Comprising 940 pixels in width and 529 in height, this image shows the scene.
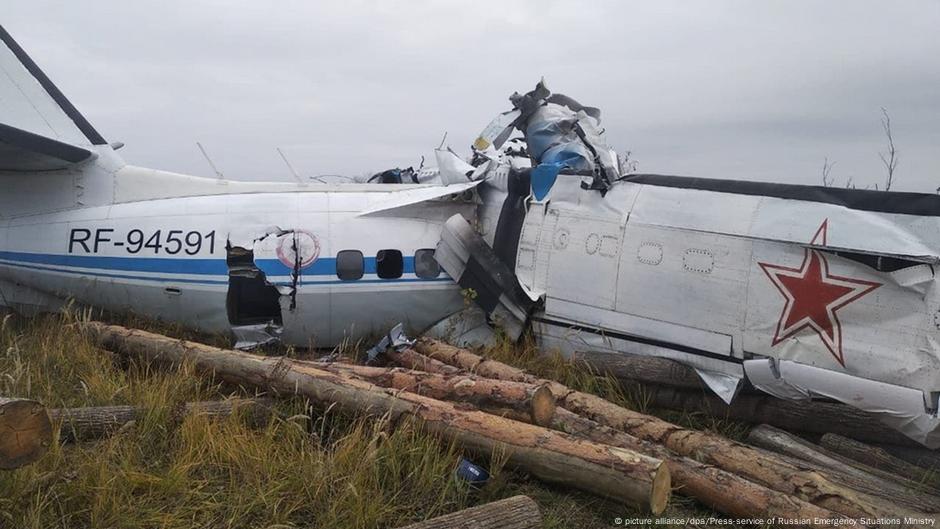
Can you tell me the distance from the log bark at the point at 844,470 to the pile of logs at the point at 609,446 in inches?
0.5

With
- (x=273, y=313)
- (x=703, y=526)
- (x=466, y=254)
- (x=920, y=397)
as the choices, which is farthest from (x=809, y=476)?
(x=273, y=313)

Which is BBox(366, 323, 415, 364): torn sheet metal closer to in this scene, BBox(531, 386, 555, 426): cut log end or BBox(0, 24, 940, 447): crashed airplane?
→ BBox(0, 24, 940, 447): crashed airplane

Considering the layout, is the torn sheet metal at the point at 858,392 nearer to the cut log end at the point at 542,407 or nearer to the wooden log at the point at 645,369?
the wooden log at the point at 645,369

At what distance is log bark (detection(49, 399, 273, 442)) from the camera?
16.9ft

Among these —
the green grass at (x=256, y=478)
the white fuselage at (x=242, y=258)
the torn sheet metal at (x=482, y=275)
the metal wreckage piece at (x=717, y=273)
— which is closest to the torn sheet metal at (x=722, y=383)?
the metal wreckage piece at (x=717, y=273)

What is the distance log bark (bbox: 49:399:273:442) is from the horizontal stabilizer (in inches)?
182

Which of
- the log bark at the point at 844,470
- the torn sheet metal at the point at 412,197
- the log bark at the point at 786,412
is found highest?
the torn sheet metal at the point at 412,197

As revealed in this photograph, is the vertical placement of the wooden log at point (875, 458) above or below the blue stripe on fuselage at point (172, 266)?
below

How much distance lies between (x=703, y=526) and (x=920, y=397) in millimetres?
2479

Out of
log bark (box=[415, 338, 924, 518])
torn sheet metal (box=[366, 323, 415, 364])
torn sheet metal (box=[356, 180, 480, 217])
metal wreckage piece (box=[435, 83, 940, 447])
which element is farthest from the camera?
torn sheet metal (box=[356, 180, 480, 217])

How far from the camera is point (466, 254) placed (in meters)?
8.35

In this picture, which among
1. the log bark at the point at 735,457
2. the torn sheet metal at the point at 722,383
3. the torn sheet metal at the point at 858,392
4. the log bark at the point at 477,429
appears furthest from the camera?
the torn sheet metal at the point at 722,383

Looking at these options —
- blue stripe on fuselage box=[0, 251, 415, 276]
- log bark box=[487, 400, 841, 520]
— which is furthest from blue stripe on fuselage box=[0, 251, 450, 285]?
log bark box=[487, 400, 841, 520]

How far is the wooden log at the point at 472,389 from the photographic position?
5.11m
